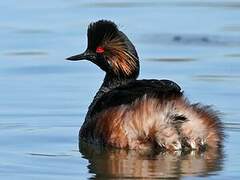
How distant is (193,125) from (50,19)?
21.1 feet

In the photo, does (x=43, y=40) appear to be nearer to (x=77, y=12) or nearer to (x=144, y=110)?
(x=77, y=12)

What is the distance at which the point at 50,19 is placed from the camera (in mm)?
16281

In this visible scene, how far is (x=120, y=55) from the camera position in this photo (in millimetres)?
11141

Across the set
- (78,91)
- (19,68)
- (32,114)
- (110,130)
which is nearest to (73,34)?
(19,68)

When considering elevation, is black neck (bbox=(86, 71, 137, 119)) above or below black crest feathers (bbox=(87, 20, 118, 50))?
below

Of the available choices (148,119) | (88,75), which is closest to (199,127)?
(148,119)

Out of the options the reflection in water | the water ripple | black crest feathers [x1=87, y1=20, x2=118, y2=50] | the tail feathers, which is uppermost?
the water ripple

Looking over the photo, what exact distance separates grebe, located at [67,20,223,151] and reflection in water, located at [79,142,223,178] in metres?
0.07

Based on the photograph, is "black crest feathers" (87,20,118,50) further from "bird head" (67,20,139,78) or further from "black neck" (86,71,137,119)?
→ "black neck" (86,71,137,119)

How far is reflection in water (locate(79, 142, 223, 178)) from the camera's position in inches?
372

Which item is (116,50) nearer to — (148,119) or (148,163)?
(148,119)

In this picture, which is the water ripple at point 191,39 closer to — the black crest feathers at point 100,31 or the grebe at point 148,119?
the black crest feathers at point 100,31

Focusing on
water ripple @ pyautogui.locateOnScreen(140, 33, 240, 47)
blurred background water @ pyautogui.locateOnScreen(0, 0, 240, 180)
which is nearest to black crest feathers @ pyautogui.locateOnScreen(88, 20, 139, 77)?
blurred background water @ pyautogui.locateOnScreen(0, 0, 240, 180)

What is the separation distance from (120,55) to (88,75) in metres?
2.48
